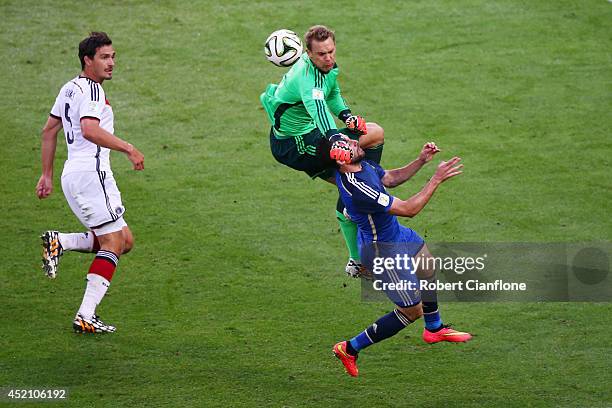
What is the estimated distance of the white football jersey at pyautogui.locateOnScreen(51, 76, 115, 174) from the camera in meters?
9.74

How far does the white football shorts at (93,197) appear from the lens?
9984 millimetres

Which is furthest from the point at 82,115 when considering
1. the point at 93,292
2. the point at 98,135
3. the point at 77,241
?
the point at 93,292

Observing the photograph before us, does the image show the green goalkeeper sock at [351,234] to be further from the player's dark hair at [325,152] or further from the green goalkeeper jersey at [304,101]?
the green goalkeeper jersey at [304,101]

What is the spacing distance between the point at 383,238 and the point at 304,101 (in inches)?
56.5

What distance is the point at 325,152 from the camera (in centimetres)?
972

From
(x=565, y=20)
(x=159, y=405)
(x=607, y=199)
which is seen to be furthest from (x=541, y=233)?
(x=565, y=20)

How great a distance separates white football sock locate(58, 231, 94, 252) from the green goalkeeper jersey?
208 cm

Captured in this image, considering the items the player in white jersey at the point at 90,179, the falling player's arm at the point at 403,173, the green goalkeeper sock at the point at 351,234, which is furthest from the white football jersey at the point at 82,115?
the falling player's arm at the point at 403,173

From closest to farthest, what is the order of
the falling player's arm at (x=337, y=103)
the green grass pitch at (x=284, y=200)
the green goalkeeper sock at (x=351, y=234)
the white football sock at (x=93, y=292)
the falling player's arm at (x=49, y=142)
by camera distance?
the green grass pitch at (x=284, y=200), the white football sock at (x=93, y=292), the falling player's arm at (x=49, y=142), the falling player's arm at (x=337, y=103), the green goalkeeper sock at (x=351, y=234)

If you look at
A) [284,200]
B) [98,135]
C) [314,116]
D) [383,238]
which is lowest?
[383,238]

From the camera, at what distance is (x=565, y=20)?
57.1ft

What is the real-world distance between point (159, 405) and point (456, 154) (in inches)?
246

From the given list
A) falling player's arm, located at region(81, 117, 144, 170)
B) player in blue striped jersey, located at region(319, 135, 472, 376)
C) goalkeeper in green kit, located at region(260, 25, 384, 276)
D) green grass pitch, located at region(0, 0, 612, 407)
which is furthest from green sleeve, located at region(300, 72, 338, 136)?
green grass pitch, located at region(0, 0, 612, 407)

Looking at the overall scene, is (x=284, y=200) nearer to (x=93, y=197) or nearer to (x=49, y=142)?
(x=93, y=197)
